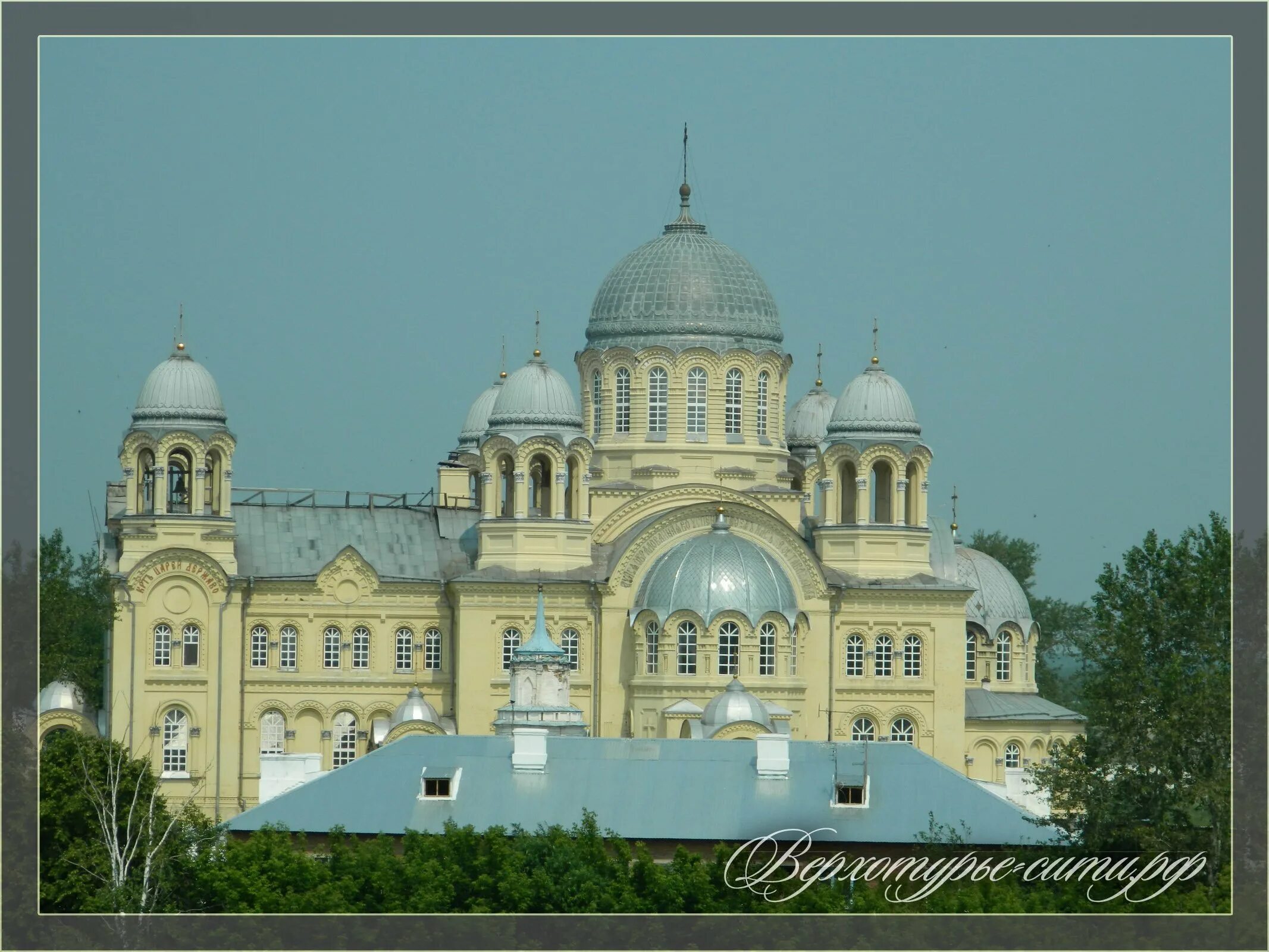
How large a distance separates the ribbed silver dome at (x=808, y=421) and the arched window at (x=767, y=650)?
10.4 metres

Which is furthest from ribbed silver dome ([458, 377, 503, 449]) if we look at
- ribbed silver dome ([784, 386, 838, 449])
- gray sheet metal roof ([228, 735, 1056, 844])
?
gray sheet metal roof ([228, 735, 1056, 844])

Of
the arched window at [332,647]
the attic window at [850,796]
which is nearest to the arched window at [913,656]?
the arched window at [332,647]

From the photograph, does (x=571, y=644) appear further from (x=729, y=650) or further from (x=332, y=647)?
(x=332, y=647)

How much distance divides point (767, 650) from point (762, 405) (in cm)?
634

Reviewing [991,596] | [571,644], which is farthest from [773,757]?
[991,596]

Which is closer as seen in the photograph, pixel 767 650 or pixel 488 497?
pixel 767 650

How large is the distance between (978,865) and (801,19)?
1254 centimetres

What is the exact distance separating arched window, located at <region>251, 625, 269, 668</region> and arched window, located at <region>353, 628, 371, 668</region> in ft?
5.35

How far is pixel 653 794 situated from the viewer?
174 feet

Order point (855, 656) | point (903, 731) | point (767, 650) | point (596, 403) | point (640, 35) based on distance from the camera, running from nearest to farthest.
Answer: point (640, 35), point (767, 650), point (903, 731), point (855, 656), point (596, 403)

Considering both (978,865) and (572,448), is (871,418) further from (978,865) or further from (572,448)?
(978,865)

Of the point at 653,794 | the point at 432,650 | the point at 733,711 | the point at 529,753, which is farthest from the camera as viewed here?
the point at 432,650

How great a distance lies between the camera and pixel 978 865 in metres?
48.3

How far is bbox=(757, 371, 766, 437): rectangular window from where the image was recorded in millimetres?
68312
